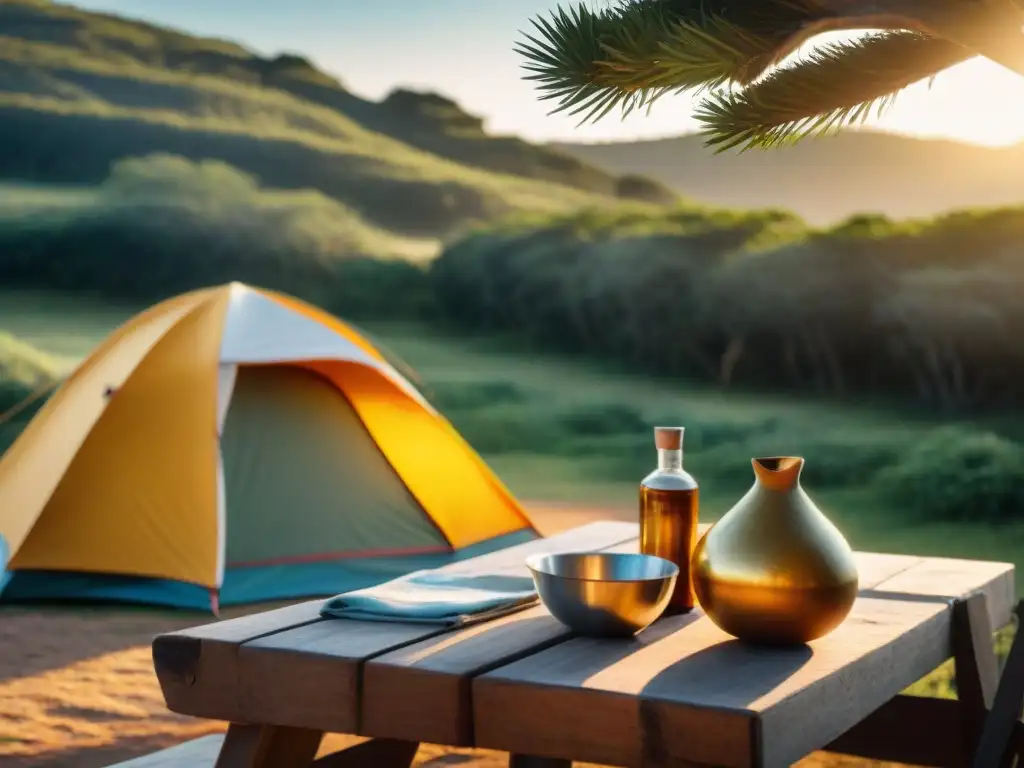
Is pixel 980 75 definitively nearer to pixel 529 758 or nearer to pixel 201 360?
pixel 201 360

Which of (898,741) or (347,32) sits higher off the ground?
(347,32)

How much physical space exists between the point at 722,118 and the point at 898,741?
144 centimetres

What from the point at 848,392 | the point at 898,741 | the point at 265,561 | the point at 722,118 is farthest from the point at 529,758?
the point at 848,392

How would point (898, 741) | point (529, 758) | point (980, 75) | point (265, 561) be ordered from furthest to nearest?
point (980, 75), point (265, 561), point (898, 741), point (529, 758)

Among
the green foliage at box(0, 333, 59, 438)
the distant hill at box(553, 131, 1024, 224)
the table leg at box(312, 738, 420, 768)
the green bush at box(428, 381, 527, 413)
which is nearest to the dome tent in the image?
the table leg at box(312, 738, 420, 768)

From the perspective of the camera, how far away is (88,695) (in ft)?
12.0

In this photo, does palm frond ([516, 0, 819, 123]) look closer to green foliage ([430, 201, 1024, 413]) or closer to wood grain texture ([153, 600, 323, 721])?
wood grain texture ([153, 600, 323, 721])

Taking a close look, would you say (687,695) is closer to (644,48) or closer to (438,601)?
(438,601)

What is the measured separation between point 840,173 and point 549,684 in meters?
13.2

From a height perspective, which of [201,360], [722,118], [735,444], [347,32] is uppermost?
[347,32]

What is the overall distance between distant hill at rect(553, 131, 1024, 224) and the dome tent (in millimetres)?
9080

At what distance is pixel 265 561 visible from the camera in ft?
15.9

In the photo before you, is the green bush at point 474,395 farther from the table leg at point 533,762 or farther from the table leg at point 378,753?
the table leg at point 533,762

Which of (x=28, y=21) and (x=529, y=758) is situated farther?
(x=28, y=21)
